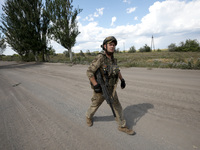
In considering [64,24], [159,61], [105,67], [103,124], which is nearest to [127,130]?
[103,124]

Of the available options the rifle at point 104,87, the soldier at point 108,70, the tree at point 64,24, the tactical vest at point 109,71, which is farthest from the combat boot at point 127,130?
the tree at point 64,24

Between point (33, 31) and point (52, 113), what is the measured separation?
75.6 feet

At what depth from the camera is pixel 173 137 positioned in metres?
2.13

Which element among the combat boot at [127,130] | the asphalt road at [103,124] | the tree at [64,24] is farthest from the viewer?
the tree at [64,24]

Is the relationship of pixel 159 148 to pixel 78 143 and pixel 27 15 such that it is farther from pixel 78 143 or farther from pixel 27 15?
pixel 27 15

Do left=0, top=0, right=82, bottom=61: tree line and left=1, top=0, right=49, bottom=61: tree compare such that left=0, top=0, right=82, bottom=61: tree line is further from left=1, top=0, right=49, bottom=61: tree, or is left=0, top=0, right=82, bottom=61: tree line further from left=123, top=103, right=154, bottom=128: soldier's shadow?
left=123, top=103, right=154, bottom=128: soldier's shadow

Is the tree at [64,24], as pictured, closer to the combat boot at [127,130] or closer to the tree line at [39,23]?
the tree line at [39,23]

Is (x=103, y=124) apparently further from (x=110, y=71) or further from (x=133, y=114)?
(x=110, y=71)

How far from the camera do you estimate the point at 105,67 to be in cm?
212

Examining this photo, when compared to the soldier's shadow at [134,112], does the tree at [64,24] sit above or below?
above

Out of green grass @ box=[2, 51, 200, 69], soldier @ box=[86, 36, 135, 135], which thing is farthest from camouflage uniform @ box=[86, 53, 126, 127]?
green grass @ box=[2, 51, 200, 69]

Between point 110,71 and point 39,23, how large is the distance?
81.1 ft

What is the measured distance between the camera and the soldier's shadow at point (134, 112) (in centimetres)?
270

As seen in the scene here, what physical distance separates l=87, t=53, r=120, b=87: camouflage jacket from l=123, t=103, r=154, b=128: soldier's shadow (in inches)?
42.0
